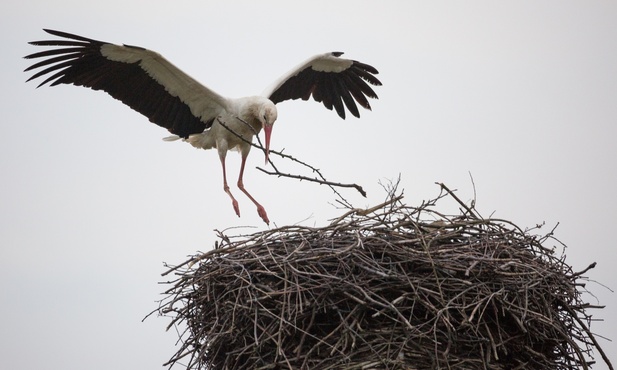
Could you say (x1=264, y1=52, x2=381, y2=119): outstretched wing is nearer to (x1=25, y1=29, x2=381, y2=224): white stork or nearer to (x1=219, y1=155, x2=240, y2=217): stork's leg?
(x1=25, y1=29, x2=381, y2=224): white stork

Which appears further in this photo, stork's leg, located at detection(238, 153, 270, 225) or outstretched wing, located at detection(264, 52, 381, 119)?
outstretched wing, located at detection(264, 52, 381, 119)

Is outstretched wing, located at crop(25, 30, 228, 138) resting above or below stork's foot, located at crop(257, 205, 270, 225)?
above

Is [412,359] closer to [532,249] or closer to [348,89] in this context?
[532,249]

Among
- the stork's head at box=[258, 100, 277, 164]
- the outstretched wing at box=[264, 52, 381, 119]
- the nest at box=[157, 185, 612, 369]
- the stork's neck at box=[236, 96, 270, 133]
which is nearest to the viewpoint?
the nest at box=[157, 185, 612, 369]

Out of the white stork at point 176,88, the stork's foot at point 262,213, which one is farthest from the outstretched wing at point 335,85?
the stork's foot at point 262,213

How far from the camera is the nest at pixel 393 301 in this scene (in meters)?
5.07

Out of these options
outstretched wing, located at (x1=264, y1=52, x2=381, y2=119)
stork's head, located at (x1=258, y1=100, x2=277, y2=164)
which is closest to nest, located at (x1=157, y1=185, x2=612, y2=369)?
stork's head, located at (x1=258, y1=100, x2=277, y2=164)

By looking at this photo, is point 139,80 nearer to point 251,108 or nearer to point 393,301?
point 251,108

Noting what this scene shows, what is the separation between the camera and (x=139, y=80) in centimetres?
834

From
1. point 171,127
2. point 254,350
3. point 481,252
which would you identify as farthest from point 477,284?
point 171,127

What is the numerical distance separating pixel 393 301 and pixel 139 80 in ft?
14.1

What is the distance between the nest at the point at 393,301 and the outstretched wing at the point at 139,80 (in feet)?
10.1

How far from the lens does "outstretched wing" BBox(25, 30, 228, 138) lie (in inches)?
314

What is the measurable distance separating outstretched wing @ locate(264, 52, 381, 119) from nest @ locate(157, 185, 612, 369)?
12.3ft
